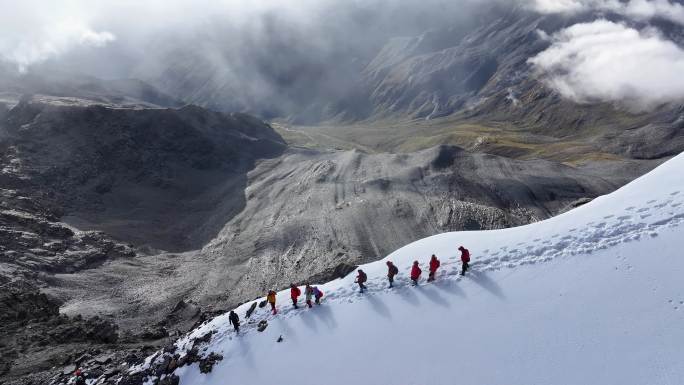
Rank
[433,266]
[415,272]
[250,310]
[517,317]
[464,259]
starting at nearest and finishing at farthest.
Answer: [517,317] → [464,259] → [433,266] → [415,272] → [250,310]

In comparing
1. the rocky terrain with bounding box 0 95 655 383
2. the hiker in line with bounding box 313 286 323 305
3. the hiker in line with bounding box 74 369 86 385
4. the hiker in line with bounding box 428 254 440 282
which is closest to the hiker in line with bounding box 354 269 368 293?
the hiker in line with bounding box 313 286 323 305

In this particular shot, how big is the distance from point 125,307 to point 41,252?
36.0ft

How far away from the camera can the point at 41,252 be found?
42.2m

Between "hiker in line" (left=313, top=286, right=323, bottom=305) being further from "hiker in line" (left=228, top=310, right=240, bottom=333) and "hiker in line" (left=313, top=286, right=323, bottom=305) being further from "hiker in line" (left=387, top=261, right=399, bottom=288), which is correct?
"hiker in line" (left=228, top=310, right=240, bottom=333)

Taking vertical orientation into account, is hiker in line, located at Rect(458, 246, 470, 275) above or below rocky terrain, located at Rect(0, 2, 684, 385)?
below

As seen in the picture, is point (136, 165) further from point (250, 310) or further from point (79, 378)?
point (250, 310)

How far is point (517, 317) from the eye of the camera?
1446 centimetres

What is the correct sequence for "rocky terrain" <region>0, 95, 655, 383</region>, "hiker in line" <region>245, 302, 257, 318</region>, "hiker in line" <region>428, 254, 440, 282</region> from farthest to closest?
"rocky terrain" <region>0, 95, 655, 383</region>, "hiker in line" <region>245, 302, 257, 318</region>, "hiker in line" <region>428, 254, 440, 282</region>

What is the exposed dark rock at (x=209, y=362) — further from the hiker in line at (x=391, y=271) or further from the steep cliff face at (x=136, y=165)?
the steep cliff face at (x=136, y=165)

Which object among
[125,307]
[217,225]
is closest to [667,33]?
[217,225]

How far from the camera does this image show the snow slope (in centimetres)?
→ 1271

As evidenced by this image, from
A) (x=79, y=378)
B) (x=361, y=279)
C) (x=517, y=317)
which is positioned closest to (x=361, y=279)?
(x=361, y=279)

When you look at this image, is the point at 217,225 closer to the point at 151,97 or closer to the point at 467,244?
the point at 467,244

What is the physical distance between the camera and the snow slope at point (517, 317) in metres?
12.7
